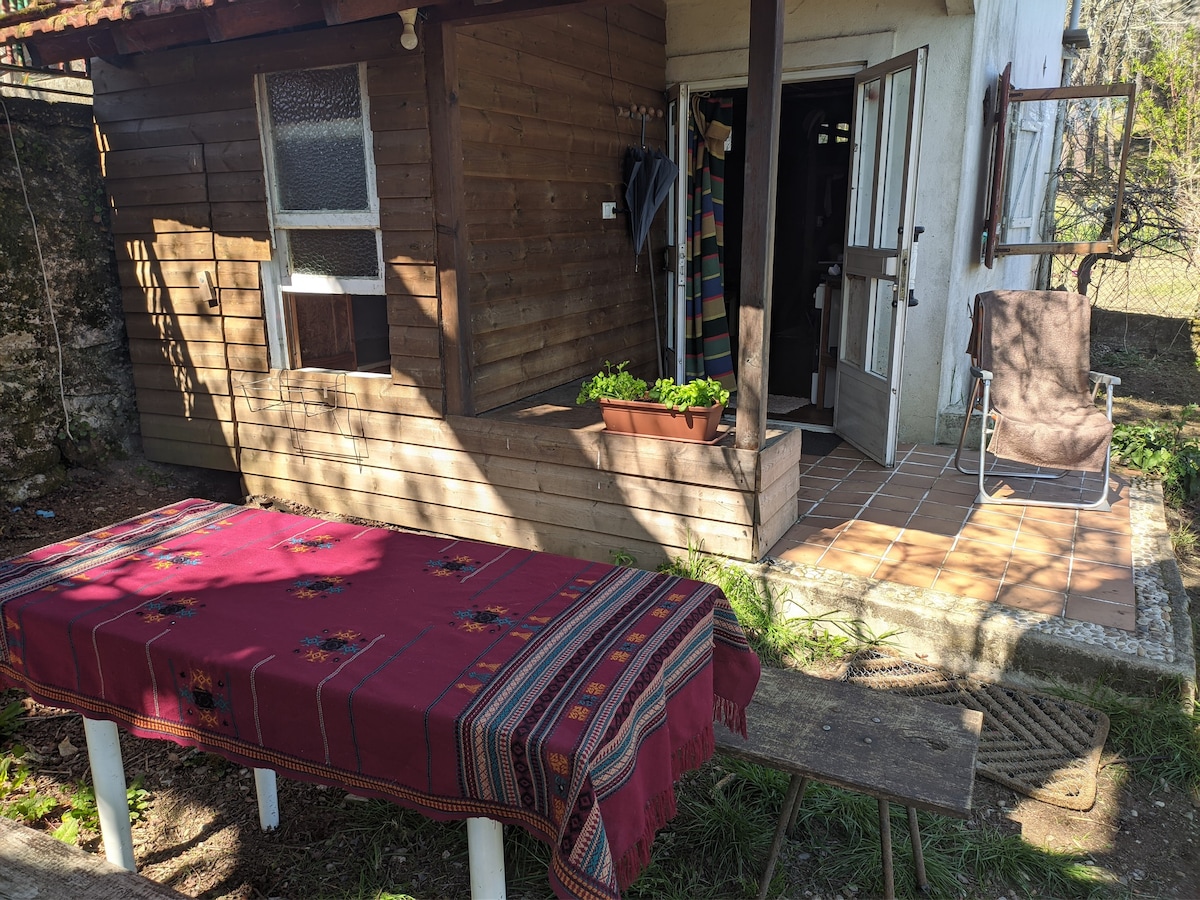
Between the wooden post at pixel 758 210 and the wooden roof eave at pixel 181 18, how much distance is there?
2.27ft

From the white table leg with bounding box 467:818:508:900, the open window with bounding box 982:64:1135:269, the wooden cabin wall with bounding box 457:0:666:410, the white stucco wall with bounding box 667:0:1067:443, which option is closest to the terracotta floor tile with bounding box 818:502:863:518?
the white stucco wall with bounding box 667:0:1067:443

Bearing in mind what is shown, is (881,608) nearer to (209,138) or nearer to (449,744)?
(449,744)

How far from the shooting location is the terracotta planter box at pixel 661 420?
3828 mm

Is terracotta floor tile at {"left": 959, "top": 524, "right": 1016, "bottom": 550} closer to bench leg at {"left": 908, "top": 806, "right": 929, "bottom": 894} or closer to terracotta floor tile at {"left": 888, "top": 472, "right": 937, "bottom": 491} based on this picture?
terracotta floor tile at {"left": 888, "top": 472, "right": 937, "bottom": 491}

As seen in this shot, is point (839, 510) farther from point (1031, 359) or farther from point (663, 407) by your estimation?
point (1031, 359)

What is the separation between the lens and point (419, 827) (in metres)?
2.66

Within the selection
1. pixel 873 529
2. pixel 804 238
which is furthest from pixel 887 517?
pixel 804 238

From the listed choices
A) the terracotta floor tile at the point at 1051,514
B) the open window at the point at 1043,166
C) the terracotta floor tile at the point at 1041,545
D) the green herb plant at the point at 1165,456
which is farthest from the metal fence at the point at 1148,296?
the terracotta floor tile at the point at 1041,545

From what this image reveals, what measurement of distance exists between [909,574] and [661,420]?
1.24 metres

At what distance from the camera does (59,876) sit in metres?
1.90

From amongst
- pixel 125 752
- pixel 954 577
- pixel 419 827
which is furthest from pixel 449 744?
pixel 954 577

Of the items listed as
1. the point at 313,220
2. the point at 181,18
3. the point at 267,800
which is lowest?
the point at 267,800

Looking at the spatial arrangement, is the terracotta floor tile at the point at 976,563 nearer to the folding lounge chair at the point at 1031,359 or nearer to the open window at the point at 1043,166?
the folding lounge chair at the point at 1031,359

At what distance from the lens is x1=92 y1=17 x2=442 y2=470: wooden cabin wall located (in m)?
4.23
